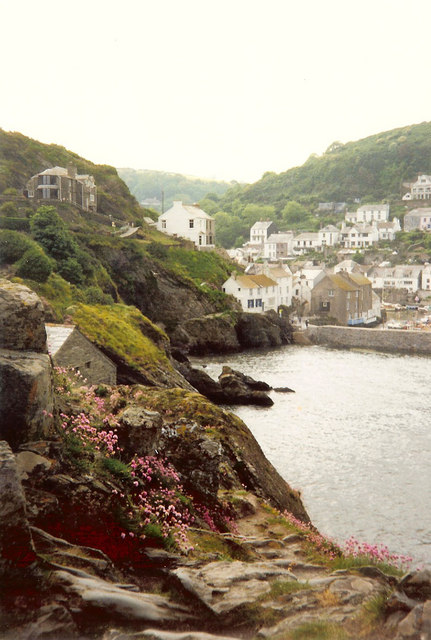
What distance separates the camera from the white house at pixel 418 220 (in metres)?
159

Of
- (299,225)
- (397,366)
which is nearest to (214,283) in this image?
(397,366)

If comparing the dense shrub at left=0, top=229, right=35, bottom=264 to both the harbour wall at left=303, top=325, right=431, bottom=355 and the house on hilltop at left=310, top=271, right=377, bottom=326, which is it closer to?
the harbour wall at left=303, top=325, right=431, bottom=355

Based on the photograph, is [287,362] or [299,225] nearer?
[287,362]

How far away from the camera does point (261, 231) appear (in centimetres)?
16775

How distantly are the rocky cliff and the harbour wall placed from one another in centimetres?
6224

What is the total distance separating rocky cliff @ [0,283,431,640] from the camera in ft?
21.9

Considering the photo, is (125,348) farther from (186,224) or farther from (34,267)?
(186,224)

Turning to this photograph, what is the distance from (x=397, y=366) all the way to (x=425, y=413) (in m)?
20.7

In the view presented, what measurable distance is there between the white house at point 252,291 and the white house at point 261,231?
77501 mm

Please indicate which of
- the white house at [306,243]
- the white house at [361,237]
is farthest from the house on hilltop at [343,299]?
the white house at [306,243]

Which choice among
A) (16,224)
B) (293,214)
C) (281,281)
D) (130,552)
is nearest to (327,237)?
(293,214)

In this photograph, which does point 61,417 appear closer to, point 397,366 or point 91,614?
point 91,614

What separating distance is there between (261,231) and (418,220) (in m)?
40.0

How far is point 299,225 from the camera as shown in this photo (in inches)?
7028
